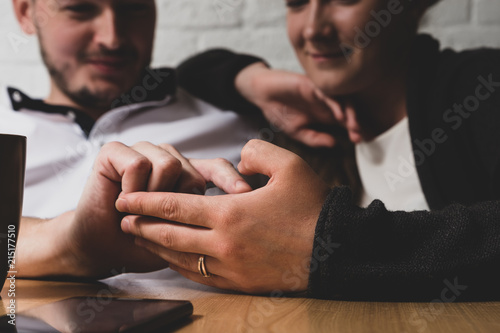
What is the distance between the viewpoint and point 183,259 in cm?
59

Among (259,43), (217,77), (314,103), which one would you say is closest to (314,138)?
(314,103)

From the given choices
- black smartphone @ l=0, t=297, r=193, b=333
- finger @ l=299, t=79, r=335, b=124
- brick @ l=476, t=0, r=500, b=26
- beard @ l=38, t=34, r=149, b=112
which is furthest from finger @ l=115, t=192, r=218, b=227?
brick @ l=476, t=0, r=500, b=26

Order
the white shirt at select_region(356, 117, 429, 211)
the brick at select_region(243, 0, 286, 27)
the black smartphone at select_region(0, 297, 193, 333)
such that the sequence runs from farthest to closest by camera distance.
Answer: the brick at select_region(243, 0, 286, 27) < the white shirt at select_region(356, 117, 429, 211) < the black smartphone at select_region(0, 297, 193, 333)

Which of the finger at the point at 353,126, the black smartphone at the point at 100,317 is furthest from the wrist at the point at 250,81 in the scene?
the black smartphone at the point at 100,317

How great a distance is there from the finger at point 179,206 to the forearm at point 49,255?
0.16 m

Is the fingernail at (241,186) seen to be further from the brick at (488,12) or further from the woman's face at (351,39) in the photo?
the brick at (488,12)

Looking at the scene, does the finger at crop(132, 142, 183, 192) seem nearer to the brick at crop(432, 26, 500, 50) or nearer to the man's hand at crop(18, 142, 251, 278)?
the man's hand at crop(18, 142, 251, 278)

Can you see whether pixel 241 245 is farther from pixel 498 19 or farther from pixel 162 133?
pixel 498 19

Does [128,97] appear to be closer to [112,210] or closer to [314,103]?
[314,103]

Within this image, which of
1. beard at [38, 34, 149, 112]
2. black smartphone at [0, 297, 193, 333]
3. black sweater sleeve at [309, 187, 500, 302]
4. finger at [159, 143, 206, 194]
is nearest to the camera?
black smartphone at [0, 297, 193, 333]

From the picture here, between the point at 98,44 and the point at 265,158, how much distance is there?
792mm

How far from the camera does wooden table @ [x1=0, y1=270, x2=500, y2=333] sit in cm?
41

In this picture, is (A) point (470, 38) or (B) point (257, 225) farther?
(A) point (470, 38)

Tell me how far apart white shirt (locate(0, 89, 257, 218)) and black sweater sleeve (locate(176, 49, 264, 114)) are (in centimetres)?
4
